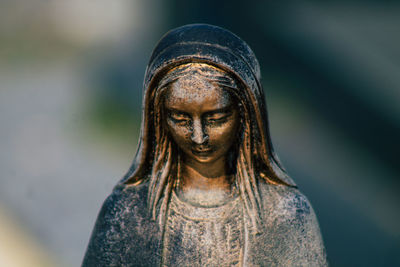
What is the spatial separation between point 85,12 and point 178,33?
248 inches

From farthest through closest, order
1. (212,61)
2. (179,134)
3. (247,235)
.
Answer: (247,235) < (179,134) < (212,61)

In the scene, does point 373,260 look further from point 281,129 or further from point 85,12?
point 85,12

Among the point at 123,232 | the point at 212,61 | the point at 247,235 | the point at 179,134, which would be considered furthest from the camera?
the point at 123,232

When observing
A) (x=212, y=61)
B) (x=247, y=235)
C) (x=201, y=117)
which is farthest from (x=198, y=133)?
(x=247, y=235)

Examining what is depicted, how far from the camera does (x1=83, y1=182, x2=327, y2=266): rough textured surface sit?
3.01m

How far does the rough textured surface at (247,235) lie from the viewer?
3010 millimetres

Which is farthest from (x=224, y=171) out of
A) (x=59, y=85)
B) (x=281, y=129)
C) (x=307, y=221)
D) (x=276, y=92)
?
(x=59, y=85)

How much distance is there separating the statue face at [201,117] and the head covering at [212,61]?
0.23 feet

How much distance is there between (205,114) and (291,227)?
0.61m

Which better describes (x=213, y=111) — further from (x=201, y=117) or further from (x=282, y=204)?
(x=282, y=204)

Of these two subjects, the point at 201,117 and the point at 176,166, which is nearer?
the point at 201,117

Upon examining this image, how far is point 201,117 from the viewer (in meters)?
2.84

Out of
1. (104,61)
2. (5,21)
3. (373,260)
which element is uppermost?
(5,21)

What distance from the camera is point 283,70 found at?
7668 millimetres
